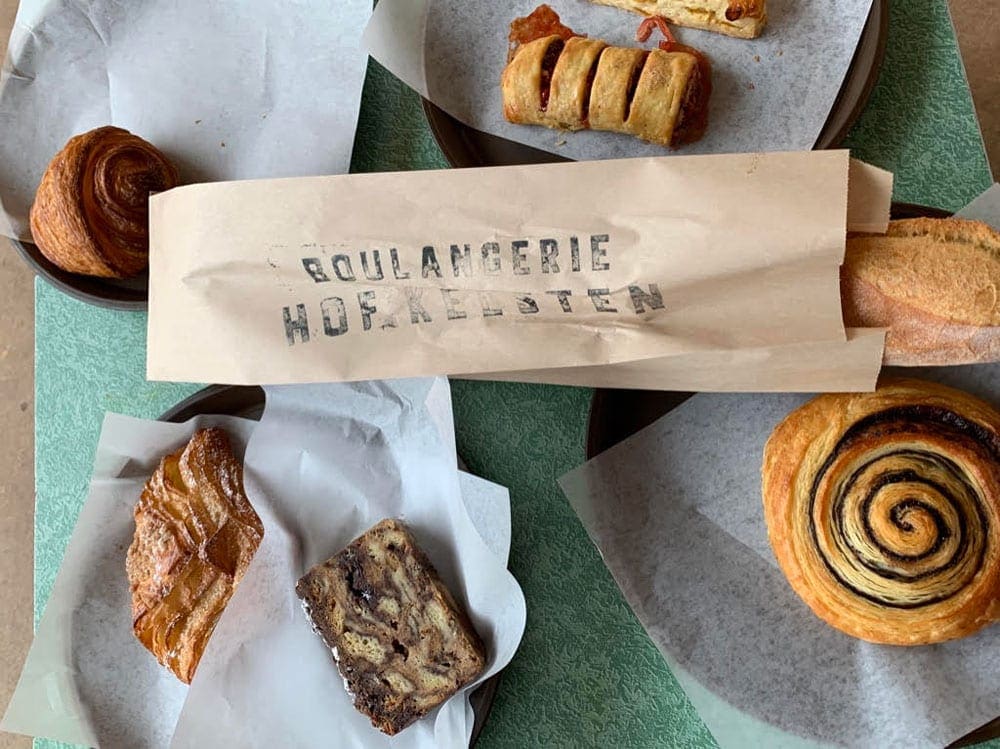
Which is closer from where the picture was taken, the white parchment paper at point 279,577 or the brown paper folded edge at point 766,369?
the brown paper folded edge at point 766,369

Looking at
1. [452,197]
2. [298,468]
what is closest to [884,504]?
[452,197]

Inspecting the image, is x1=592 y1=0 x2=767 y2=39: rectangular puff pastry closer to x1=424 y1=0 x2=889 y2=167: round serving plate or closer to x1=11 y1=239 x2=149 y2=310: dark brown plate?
x1=424 y1=0 x2=889 y2=167: round serving plate

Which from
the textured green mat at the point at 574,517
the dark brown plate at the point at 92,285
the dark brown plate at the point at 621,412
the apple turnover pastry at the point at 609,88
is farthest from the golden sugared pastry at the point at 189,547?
the apple turnover pastry at the point at 609,88

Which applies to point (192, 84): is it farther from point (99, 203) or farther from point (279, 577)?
point (279, 577)

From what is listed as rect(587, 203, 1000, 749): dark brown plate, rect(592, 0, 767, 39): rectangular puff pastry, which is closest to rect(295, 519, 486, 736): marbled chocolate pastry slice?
rect(587, 203, 1000, 749): dark brown plate

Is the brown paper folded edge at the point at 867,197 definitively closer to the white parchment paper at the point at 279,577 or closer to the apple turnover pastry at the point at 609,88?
the apple turnover pastry at the point at 609,88

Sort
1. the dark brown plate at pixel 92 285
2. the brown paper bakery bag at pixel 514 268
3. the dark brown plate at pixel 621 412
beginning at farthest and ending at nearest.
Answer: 1. the dark brown plate at pixel 92 285
2. the dark brown plate at pixel 621 412
3. the brown paper bakery bag at pixel 514 268
